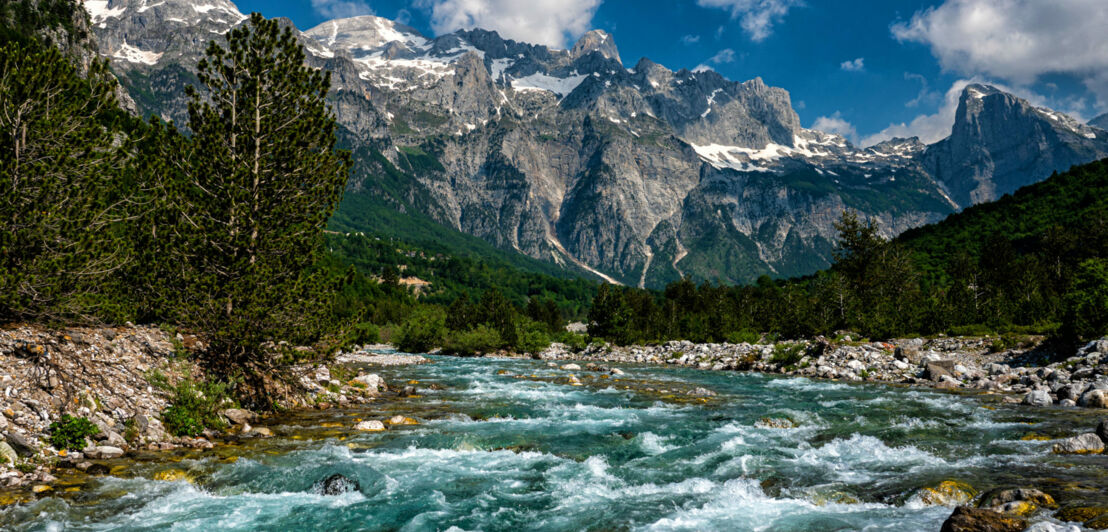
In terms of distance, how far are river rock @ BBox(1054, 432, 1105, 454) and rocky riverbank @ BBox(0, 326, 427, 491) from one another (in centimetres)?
2260

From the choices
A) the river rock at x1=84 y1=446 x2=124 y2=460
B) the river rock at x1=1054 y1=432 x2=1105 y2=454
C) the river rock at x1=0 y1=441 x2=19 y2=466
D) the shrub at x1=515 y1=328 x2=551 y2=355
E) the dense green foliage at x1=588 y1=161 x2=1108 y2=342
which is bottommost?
the shrub at x1=515 y1=328 x2=551 y2=355

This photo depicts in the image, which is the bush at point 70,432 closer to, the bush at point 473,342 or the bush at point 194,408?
the bush at point 194,408

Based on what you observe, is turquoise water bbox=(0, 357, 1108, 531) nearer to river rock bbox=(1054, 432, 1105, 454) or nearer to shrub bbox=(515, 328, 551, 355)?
river rock bbox=(1054, 432, 1105, 454)

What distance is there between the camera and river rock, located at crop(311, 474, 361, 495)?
1228 cm

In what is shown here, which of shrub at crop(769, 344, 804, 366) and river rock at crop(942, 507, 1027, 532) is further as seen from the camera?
shrub at crop(769, 344, 804, 366)

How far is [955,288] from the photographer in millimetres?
61656

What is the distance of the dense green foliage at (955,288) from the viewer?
1961 inches

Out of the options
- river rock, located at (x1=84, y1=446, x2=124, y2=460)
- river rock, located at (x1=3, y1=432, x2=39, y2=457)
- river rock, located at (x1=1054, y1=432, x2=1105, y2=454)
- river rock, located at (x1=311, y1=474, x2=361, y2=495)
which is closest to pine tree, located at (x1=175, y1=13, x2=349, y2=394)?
river rock, located at (x1=84, y1=446, x2=124, y2=460)

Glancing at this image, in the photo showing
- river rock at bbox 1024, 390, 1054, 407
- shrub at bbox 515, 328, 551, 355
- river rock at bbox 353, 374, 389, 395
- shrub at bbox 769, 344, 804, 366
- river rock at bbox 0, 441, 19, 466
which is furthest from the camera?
shrub at bbox 515, 328, 551, 355

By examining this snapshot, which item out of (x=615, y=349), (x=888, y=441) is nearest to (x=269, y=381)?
(x=888, y=441)

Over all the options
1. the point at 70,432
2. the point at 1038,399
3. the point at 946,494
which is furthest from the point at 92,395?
the point at 1038,399

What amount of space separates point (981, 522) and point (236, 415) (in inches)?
775

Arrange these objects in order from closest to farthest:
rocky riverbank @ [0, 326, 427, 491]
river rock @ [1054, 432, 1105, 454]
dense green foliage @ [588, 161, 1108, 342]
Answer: rocky riverbank @ [0, 326, 427, 491] < river rock @ [1054, 432, 1105, 454] < dense green foliage @ [588, 161, 1108, 342]

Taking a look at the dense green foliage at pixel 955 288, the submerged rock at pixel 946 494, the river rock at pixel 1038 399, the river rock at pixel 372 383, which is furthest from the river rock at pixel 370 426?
the dense green foliage at pixel 955 288
